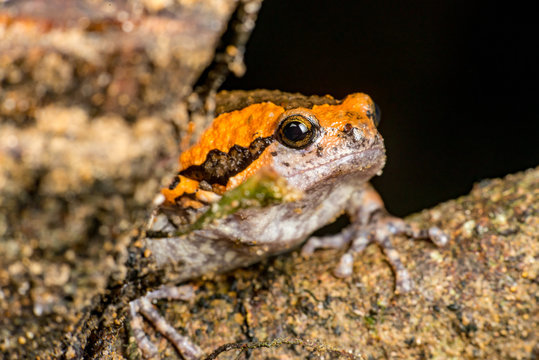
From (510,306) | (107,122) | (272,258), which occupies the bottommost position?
(107,122)

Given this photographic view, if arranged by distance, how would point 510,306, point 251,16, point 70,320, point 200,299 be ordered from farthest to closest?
point 200,299
point 510,306
point 70,320
point 251,16

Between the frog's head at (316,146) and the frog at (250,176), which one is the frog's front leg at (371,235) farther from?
the frog's head at (316,146)

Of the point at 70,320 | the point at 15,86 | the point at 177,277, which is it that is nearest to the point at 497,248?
the point at 177,277

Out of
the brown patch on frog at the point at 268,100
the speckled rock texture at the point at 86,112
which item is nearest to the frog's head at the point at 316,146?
the brown patch on frog at the point at 268,100

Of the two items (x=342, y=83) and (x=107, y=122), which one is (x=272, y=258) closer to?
(x=107, y=122)

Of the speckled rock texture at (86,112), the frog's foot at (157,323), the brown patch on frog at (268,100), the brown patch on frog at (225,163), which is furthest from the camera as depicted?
the brown patch on frog at (268,100)

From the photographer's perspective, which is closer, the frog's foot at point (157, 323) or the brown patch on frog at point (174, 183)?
the frog's foot at point (157, 323)
